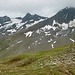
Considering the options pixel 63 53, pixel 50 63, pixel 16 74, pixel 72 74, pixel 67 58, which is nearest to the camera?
pixel 16 74

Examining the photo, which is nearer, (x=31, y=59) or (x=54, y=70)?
(x=54, y=70)

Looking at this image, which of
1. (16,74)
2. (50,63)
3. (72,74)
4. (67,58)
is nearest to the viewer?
(16,74)

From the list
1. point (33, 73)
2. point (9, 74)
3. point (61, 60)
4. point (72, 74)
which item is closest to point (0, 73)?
point (9, 74)

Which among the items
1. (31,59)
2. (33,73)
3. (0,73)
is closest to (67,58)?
(31,59)

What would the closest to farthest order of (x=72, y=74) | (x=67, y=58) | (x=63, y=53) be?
(x=72, y=74) < (x=67, y=58) < (x=63, y=53)

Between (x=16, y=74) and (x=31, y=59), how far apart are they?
73.9ft

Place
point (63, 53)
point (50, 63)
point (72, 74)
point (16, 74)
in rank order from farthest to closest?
1. point (63, 53)
2. point (50, 63)
3. point (72, 74)
4. point (16, 74)

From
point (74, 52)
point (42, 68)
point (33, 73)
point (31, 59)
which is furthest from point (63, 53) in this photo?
point (33, 73)

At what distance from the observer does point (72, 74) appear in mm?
54656

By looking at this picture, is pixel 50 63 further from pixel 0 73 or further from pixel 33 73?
pixel 0 73

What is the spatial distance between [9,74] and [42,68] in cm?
961

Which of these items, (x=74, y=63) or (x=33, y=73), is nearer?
(x=33, y=73)

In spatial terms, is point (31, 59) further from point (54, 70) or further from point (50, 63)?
point (54, 70)

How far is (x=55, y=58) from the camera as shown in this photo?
221 feet
